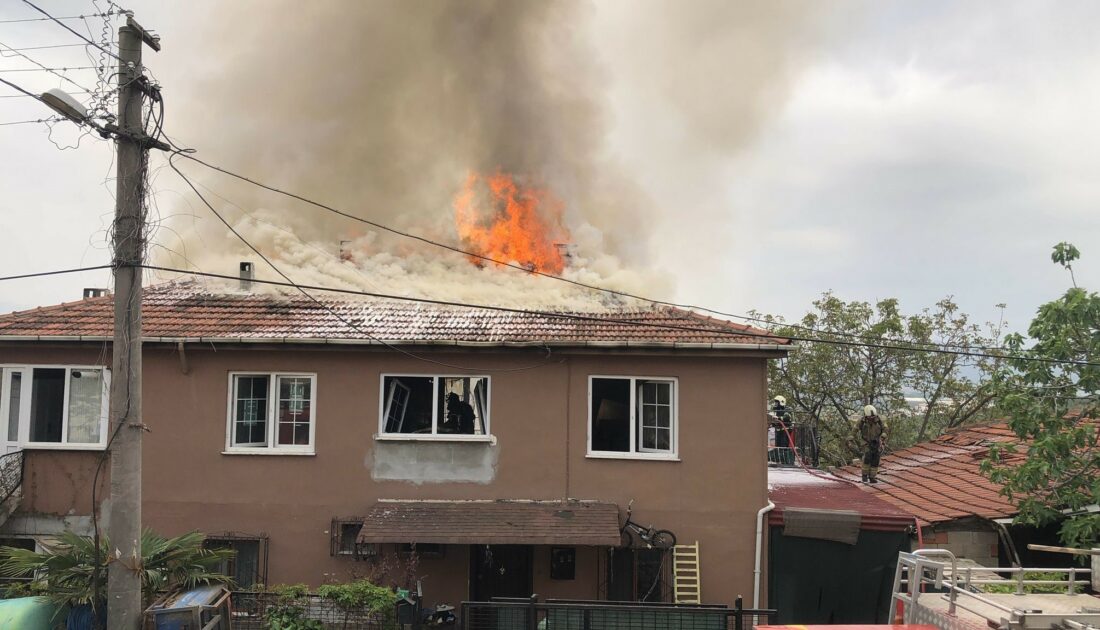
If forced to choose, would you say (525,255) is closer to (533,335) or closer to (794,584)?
(533,335)

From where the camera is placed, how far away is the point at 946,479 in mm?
16547

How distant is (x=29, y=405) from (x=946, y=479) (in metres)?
16.9

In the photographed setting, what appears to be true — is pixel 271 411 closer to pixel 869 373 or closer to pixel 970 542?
pixel 970 542

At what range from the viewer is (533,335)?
42.3ft

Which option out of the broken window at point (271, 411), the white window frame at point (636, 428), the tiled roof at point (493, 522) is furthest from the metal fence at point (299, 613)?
the white window frame at point (636, 428)

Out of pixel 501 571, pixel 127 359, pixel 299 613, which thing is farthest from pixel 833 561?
pixel 127 359

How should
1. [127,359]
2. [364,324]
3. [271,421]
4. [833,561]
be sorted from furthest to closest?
[364,324], [271,421], [833,561], [127,359]

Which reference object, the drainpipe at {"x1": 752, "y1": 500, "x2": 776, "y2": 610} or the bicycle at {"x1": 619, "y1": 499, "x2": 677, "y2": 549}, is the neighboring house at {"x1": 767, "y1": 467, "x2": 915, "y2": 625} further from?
the bicycle at {"x1": 619, "y1": 499, "x2": 677, "y2": 549}

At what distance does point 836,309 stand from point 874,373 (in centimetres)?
232

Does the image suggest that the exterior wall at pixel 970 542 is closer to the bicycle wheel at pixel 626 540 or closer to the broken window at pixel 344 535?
the bicycle wheel at pixel 626 540

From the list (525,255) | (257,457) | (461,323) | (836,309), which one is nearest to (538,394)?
(461,323)

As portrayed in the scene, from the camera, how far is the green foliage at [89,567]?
1003 centimetres

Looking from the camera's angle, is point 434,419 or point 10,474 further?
point 434,419

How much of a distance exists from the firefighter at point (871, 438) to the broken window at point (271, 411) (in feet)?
35.9
